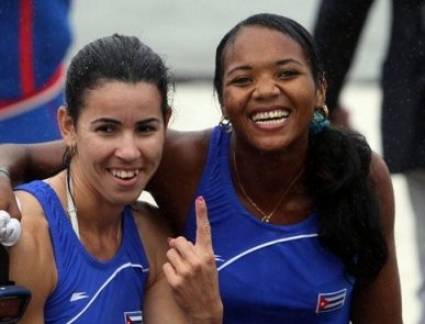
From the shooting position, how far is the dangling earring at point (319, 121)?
3.99 metres

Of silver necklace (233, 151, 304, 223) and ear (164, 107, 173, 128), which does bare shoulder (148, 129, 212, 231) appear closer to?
silver necklace (233, 151, 304, 223)

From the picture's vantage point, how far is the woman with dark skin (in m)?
3.85

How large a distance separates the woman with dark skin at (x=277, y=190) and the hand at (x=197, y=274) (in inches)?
11.2

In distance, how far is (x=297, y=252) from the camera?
394 centimetres

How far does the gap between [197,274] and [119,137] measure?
343mm

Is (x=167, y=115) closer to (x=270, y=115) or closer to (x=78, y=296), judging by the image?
(x=270, y=115)

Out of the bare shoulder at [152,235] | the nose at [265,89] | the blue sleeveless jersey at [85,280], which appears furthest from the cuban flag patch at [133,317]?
the nose at [265,89]

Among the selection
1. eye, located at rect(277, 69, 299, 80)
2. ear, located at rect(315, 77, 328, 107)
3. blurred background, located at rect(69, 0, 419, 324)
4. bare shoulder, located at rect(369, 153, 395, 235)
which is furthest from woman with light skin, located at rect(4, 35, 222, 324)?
blurred background, located at rect(69, 0, 419, 324)

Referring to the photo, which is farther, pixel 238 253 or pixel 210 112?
pixel 210 112

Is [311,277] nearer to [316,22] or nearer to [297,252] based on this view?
[297,252]

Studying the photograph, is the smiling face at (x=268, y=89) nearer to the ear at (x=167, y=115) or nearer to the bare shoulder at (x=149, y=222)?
the ear at (x=167, y=115)

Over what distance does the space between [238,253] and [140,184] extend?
43cm

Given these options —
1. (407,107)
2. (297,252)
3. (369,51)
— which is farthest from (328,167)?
(369,51)

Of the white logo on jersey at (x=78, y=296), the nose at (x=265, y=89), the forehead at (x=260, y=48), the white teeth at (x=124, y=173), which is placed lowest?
the white logo on jersey at (x=78, y=296)
